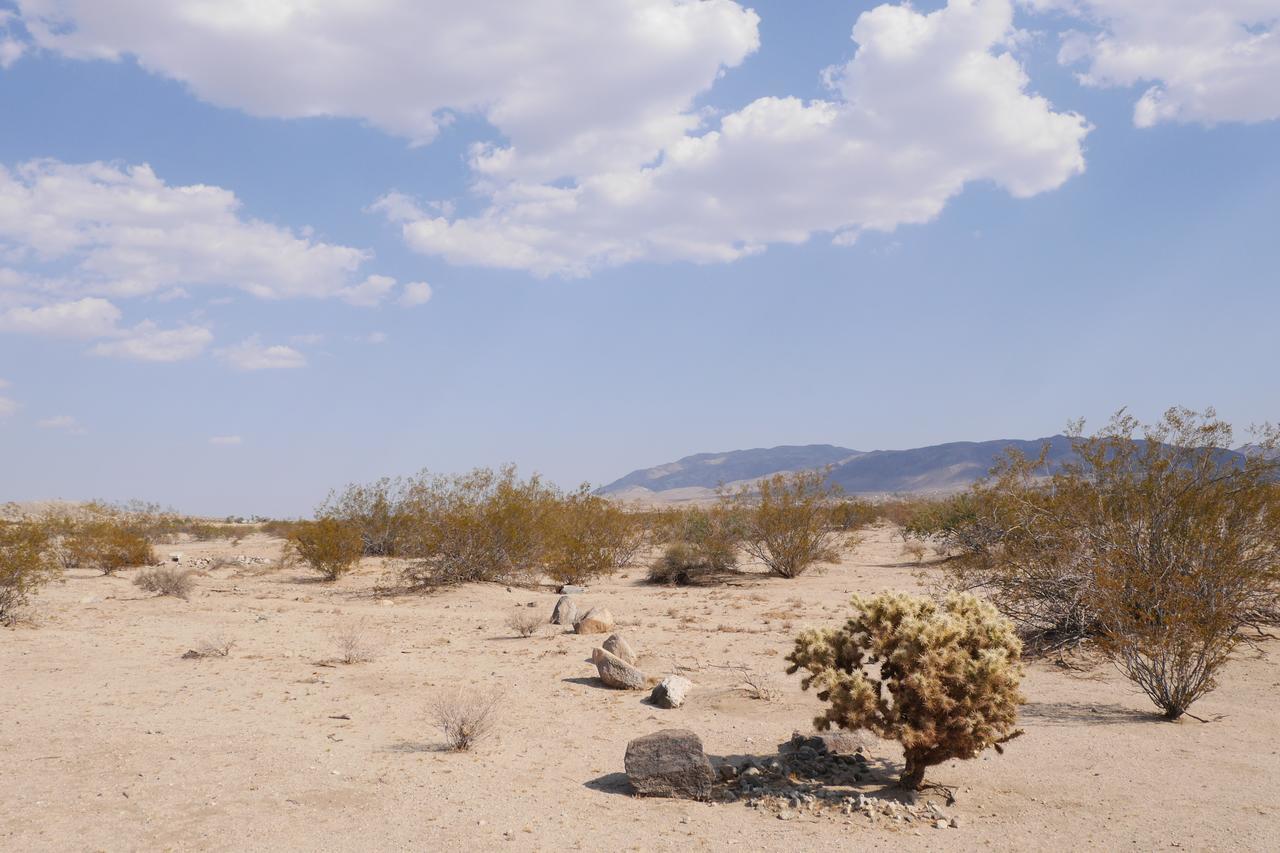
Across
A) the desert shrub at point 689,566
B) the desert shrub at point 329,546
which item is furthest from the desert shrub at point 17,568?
the desert shrub at point 689,566

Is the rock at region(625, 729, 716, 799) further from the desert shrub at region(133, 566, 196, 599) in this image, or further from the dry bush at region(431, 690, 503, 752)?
the desert shrub at region(133, 566, 196, 599)

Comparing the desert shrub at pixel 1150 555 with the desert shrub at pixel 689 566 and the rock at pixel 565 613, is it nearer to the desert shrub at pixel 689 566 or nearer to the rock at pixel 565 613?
the rock at pixel 565 613

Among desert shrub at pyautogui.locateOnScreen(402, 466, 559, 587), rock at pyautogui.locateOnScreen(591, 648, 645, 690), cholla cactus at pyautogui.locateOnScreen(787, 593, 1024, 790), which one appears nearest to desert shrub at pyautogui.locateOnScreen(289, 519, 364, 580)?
desert shrub at pyautogui.locateOnScreen(402, 466, 559, 587)

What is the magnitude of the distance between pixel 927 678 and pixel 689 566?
18.9 m

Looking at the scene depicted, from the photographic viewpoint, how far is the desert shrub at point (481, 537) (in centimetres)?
2330

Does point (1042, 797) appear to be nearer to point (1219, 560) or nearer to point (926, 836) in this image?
point (926, 836)

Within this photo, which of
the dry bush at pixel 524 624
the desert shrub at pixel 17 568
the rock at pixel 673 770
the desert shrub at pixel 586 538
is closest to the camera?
the rock at pixel 673 770

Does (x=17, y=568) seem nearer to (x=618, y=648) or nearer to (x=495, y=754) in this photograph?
(x=618, y=648)

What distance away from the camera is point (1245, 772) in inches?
282

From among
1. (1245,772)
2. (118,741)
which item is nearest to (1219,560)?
(1245,772)

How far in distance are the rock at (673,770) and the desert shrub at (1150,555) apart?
5097 mm

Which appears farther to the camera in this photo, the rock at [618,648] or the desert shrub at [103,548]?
the desert shrub at [103,548]

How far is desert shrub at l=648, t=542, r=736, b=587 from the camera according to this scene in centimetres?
2486

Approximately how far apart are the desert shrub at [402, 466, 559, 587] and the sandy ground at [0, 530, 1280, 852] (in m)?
8.31
